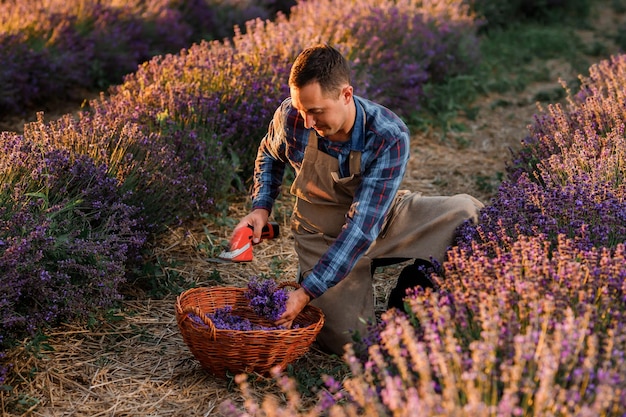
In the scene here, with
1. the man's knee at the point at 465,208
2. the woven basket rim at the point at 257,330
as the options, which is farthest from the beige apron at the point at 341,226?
the woven basket rim at the point at 257,330

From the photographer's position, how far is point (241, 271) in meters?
4.16

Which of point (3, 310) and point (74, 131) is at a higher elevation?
point (74, 131)

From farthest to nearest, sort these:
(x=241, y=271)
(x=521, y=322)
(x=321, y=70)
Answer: (x=241, y=271)
(x=321, y=70)
(x=521, y=322)

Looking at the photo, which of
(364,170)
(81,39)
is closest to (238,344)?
(364,170)

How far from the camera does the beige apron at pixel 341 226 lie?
3.30m

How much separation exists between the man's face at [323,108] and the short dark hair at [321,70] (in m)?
0.02

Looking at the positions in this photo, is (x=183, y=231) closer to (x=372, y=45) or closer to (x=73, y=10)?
(x=372, y=45)

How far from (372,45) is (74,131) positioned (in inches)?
129

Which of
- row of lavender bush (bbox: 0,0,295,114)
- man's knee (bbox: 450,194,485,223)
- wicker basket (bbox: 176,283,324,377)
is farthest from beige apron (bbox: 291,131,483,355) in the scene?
row of lavender bush (bbox: 0,0,295,114)

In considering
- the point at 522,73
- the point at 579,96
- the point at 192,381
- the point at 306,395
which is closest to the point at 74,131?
the point at 192,381

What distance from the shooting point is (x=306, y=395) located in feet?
9.84

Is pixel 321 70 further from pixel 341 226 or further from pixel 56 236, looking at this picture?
pixel 56 236

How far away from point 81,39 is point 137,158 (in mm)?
3304

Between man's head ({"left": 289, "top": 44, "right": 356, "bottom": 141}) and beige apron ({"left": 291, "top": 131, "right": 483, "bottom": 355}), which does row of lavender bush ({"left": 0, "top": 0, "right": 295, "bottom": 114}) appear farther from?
man's head ({"left": 289, "top": 44, "right": 356, "bottom": 141})
